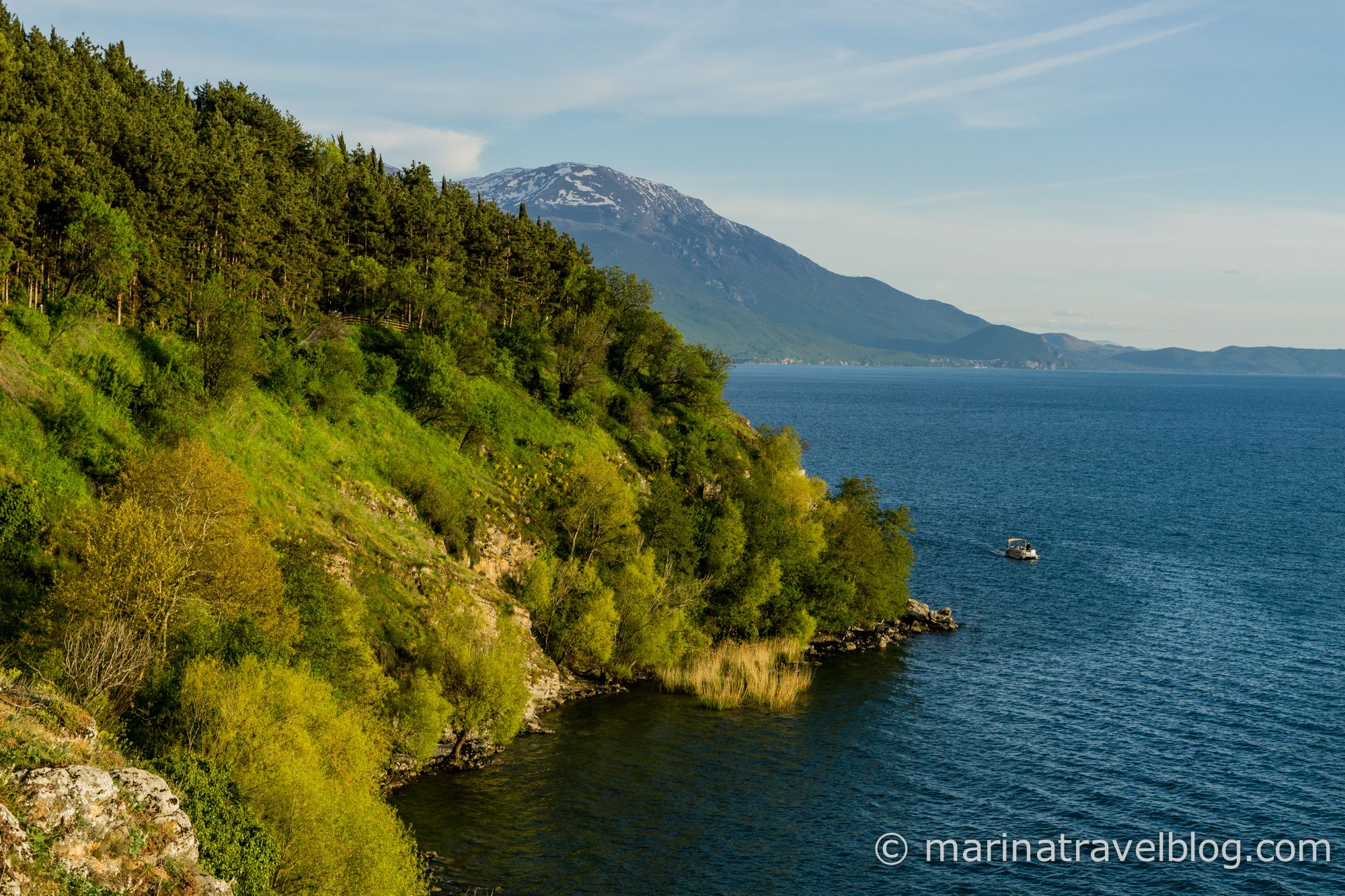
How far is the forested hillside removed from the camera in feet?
146

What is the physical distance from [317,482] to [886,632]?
56.5 m

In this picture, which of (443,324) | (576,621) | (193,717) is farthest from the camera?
(443,324)

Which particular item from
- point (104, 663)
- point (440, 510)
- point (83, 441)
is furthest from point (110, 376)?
point (104, 663)

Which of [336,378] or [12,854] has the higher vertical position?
[336,378]

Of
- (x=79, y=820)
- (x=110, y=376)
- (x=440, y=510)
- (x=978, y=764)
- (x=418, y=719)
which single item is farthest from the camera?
(x=440, y=510)

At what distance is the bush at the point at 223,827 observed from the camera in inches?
1396

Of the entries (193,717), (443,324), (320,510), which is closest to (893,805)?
(193,717)

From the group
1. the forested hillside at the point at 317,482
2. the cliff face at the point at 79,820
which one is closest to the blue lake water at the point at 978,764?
the forested hillside at the point at 317,482

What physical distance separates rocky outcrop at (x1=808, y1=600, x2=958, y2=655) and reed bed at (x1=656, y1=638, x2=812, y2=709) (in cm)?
790

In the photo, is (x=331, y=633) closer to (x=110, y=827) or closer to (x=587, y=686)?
(x=587, y=686)

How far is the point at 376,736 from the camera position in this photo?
5484cm

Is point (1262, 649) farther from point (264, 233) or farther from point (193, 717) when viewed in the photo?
point (264, 233)

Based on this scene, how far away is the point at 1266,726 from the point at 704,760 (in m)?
43.3

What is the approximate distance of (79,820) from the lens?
2917cm
